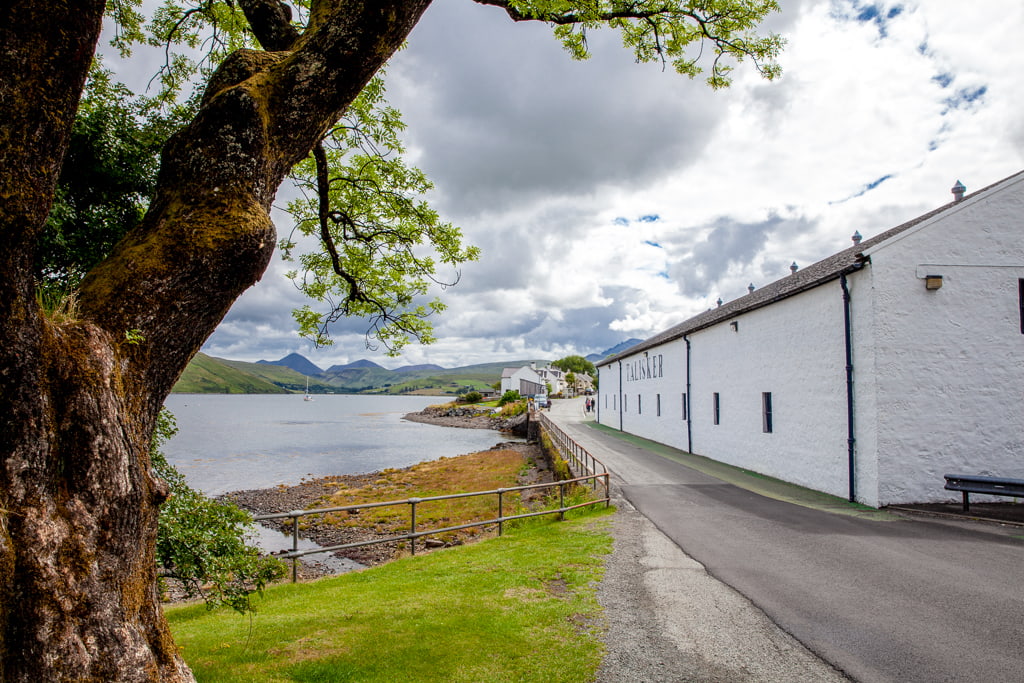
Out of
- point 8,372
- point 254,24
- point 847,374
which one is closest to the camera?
point 8,372

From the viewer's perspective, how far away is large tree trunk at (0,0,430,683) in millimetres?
2537

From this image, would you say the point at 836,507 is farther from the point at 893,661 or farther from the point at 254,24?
the point at 254,24

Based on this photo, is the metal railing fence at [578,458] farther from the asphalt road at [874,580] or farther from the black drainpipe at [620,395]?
the black drainpipe at [620,395]

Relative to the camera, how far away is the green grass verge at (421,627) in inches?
178

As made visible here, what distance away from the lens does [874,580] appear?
7.16 m

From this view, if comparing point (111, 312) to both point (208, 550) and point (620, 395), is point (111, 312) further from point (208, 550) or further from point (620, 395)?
point (620, 395)

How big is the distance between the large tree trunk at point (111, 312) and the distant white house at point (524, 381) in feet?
317

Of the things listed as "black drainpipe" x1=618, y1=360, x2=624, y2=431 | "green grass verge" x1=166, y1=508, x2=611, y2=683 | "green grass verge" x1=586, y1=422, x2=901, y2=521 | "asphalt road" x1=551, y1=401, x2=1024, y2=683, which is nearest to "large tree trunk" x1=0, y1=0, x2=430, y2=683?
"green grass verge" x1=166, y1=508, x2=611, y2=683

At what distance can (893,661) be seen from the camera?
487 centimetres

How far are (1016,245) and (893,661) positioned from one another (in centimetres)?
1258

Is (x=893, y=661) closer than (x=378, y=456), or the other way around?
(x=893, y=661)

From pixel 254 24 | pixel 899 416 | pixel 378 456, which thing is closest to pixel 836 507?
pixel 899 416

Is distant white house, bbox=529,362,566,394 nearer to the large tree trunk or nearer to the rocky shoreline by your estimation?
the rocky shoreline

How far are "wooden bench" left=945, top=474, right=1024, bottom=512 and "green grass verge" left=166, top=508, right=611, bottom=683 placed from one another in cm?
832
